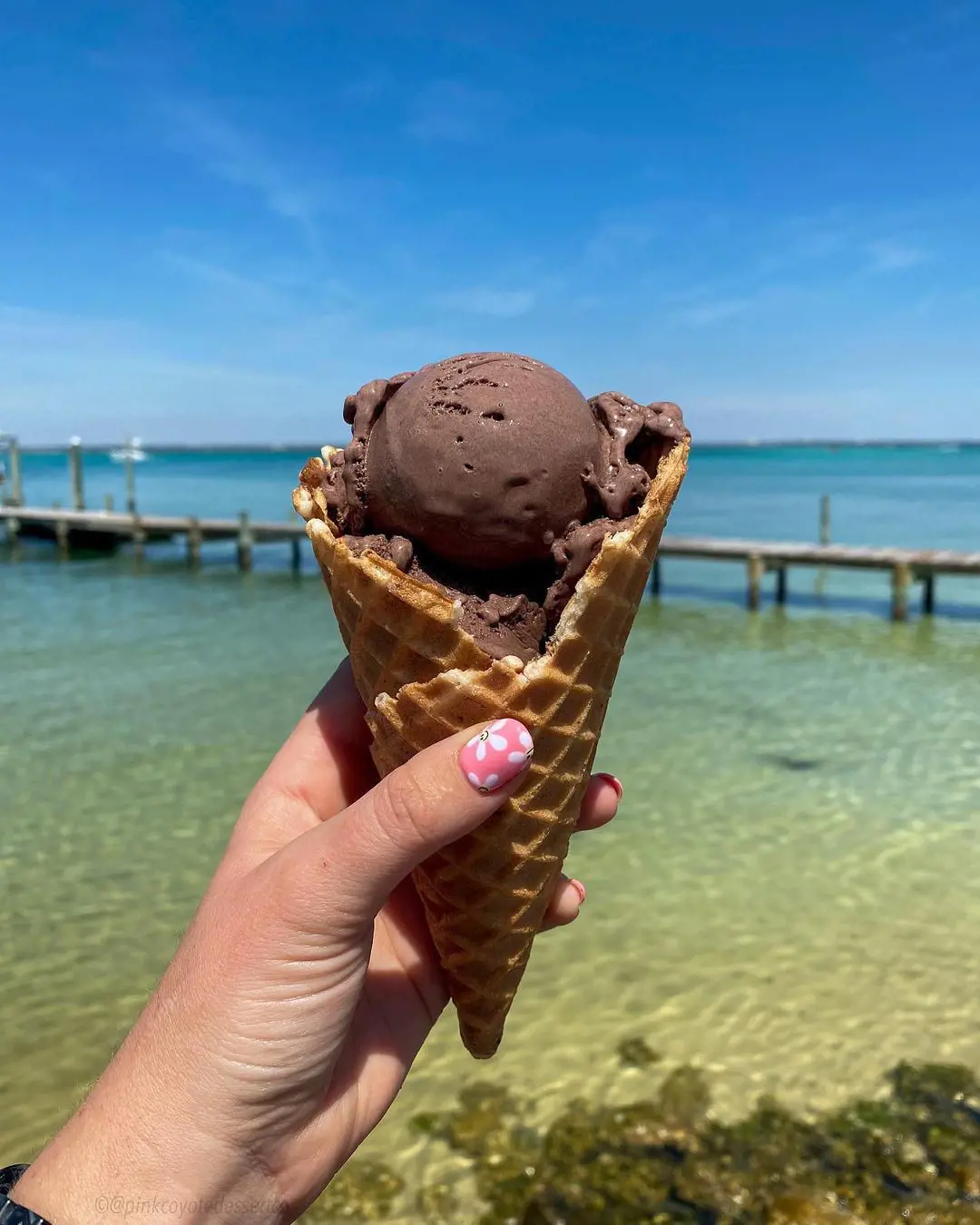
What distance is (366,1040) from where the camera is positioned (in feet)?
8.62

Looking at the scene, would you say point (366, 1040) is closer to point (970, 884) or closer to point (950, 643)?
point (970, 884)

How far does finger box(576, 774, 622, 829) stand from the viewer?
318cm

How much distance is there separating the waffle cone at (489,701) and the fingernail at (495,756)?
0.15m

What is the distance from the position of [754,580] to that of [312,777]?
17530 mm

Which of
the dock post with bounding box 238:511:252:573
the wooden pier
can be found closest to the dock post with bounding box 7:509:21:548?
the wooden pier

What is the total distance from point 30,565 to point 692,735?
945 inches

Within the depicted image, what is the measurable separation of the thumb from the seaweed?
2.64m

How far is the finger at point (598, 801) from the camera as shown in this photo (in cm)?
318

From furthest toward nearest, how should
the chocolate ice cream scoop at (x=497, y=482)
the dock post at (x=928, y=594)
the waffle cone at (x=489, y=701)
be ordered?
the dock post at (x=928, y=594) < the chocolate ice cream scoop at (x=497, y=482) < the waffle cone at (x=489, y=701)

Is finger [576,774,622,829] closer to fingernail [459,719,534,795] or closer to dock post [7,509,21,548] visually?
fingernail [459,719,534,795]

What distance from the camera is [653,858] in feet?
23.9

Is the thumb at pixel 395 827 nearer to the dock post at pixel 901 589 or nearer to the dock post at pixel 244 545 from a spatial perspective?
the dock post at pixel 901 589

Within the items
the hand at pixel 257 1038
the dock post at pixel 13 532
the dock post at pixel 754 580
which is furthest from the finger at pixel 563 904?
the dock post at pixel 13 532

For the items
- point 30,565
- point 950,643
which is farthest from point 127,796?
point 30,565
